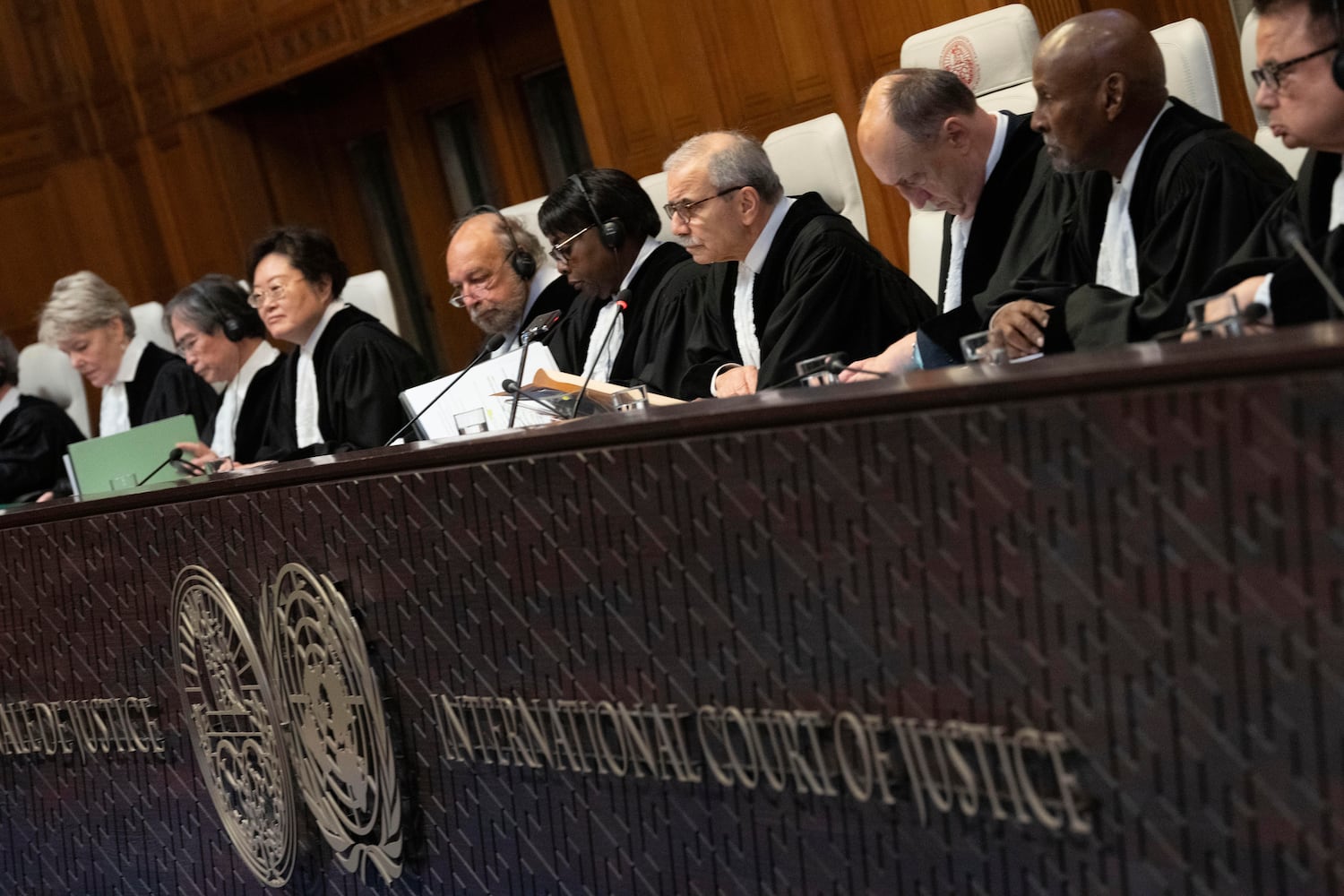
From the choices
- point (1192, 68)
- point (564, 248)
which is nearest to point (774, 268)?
point (564, 248)

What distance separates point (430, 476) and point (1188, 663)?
48.7 inches

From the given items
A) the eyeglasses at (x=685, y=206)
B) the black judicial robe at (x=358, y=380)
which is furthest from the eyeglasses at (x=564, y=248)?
the black judicial robe at (x=358, y=380)

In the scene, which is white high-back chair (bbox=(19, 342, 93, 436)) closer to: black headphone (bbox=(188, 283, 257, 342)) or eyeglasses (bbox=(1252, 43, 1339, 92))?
black headphone (bbox=(188, 283, 257, 342))

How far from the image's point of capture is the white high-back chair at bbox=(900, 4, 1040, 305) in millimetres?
3926

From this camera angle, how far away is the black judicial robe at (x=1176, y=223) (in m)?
2.58

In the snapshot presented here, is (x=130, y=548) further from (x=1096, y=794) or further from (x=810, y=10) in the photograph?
(x=810, y=10)

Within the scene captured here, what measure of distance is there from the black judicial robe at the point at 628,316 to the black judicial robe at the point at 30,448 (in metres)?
2.72

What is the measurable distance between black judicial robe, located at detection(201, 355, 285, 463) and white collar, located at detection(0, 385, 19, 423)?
1515 millimetres

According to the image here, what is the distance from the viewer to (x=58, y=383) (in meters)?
7.12

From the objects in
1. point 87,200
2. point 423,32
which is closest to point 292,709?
point 423,32

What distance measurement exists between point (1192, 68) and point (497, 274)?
2206mm

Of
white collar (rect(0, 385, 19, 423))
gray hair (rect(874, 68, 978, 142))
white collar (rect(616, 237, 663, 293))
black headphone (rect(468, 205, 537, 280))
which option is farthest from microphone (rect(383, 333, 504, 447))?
white collar (rect(0, 385, 19, 423))

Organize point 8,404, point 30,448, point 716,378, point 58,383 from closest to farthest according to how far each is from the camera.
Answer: point 716,378
point 30,448
point 8,404
point 58,383

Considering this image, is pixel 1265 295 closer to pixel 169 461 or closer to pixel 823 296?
pixel 823 296
